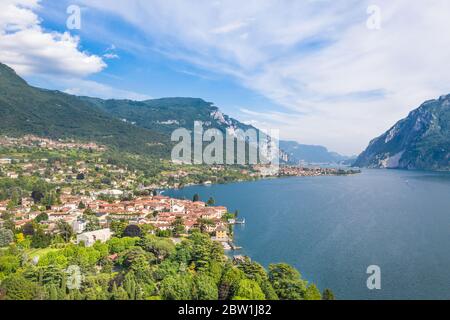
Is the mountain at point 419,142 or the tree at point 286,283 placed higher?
the mountain at point 419,142

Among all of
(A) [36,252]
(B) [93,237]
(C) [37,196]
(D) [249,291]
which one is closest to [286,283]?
(D) [249,291]

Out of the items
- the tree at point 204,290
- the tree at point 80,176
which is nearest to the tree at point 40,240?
the tree at point 204,290

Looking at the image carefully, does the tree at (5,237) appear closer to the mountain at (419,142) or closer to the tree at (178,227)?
the tree at (178,227)

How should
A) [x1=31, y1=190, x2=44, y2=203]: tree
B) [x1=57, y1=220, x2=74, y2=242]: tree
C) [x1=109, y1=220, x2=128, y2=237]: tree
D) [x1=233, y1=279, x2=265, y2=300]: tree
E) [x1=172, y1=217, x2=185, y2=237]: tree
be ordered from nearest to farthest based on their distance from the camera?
1. [x1=233, y1=279, x2=265, y2=300]: tree
2. [x1=57, y1=220, x2=74, y2=242]: tree
3. [x1=109, y1=220, x2=128, y2=237]: tree
4. [x1=172, y1=217, x2=185, y2=237]: tree
5. [x1=31, y1=190, x2=44, y2=203]: tree

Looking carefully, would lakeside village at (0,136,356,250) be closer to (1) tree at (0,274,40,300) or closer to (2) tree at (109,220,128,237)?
(2) tree at (109,220,128,237)

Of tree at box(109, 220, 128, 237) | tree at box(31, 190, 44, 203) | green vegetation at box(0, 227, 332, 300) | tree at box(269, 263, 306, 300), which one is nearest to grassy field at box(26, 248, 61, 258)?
green vegetation at box(0, 227, 332, 300)

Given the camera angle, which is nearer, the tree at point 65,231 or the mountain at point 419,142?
the tree at point 65,231
